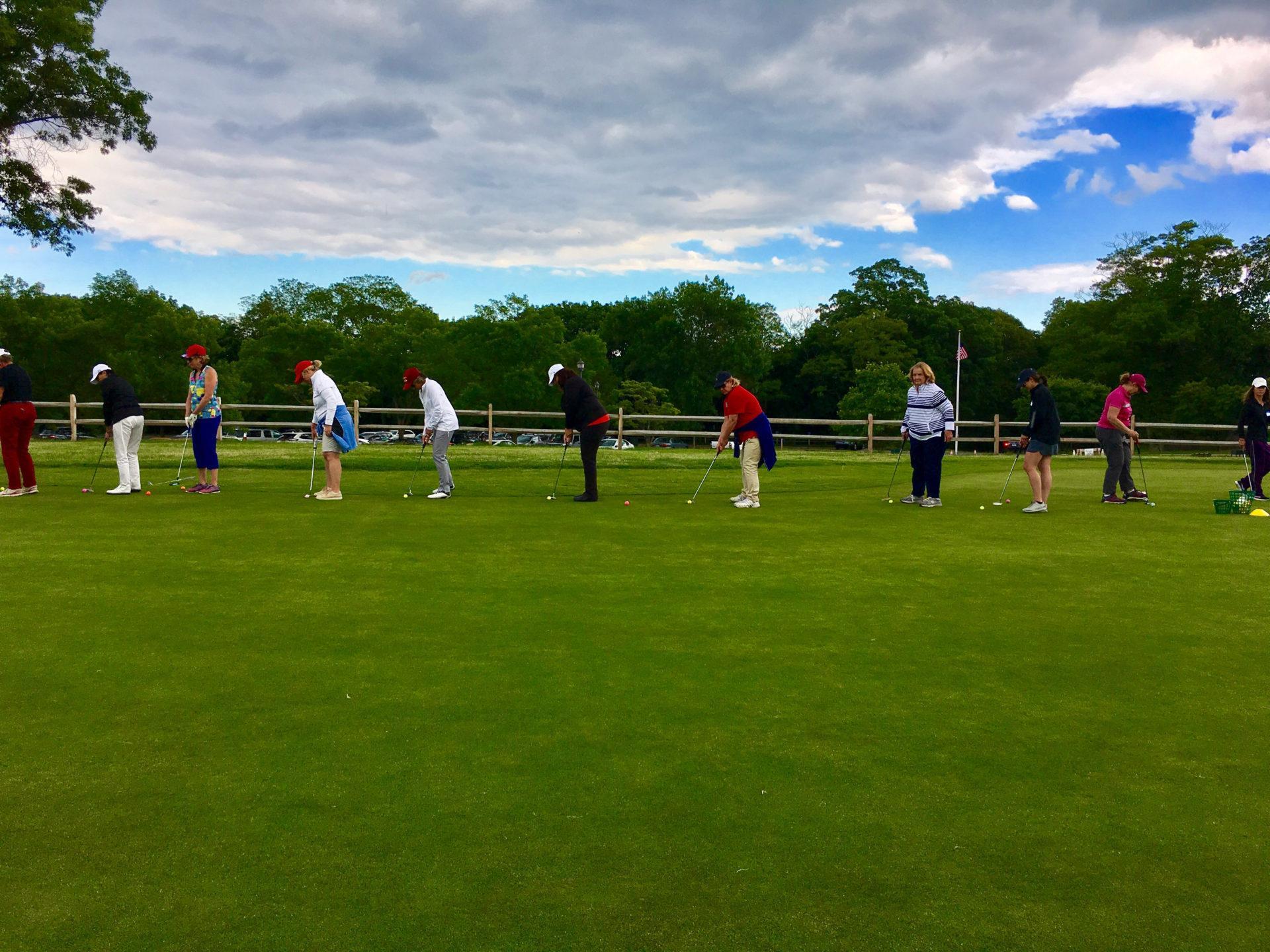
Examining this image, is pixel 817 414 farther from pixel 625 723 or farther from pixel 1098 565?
pixel 625 723

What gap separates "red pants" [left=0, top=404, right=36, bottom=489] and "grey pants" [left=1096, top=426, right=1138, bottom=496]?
1540cm

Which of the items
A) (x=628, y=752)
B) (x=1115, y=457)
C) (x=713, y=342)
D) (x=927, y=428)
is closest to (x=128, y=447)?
(x=927, y=428)

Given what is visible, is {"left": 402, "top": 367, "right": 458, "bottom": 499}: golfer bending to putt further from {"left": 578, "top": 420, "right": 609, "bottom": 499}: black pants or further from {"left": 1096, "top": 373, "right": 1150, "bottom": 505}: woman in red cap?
{"left": 1096, "top": 373, "right": 1150, "bottom": 505}: woman in red cap

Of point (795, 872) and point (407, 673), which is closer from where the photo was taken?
point (795, 872)

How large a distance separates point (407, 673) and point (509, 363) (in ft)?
226

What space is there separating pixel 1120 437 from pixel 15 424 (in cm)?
1596

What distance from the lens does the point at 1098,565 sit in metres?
9.35

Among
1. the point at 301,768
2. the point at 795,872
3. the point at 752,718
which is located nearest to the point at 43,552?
the point at 301,768

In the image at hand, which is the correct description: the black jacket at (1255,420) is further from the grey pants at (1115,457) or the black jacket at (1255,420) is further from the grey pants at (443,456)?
the grey pants at (443,456)

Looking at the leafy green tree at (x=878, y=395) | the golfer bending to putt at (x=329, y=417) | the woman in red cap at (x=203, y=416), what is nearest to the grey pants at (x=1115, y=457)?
the golfer bending to putt at (x=329, y=417)

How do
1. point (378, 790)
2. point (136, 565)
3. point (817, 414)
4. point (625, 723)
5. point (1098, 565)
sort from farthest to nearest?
1. point (817, 414)
2. point (1098, 565)
3. point (136, 565)
4. point (625, 723)
5. point (378, 790)

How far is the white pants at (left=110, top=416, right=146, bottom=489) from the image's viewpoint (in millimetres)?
14633

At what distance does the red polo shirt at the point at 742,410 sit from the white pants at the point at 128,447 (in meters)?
8.53

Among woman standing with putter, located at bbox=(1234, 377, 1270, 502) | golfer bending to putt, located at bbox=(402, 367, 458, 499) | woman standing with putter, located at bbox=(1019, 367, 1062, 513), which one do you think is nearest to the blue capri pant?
golfer bending to putt, located at bbox=(402, 367, 458, 499)
